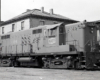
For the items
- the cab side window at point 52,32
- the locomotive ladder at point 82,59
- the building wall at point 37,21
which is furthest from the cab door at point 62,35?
the building wall at point 37,21

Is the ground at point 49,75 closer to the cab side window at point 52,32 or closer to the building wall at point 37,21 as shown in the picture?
the cab side window at point 52,32

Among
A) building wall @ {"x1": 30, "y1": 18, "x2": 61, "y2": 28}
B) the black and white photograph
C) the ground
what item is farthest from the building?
the ground

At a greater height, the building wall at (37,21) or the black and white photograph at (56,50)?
the building wall at (37,21)

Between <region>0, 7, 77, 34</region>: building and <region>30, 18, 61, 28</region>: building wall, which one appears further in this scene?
<region>0, 7, 77, 34</region>: building

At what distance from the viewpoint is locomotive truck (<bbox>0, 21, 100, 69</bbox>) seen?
42.1ft

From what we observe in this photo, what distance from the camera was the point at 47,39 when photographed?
1508 cm

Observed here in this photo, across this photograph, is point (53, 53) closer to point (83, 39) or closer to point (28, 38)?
point (83, 39)

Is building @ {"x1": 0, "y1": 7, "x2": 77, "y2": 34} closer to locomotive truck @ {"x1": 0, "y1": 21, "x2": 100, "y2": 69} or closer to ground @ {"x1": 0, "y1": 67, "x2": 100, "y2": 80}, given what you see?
locomotive truck @ {"x1": 0, "y1": 21, "x2": 100, "y2": 69}

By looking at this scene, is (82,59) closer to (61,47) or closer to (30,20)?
(61,47)

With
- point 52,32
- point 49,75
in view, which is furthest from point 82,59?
point 49,75

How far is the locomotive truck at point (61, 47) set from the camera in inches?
505

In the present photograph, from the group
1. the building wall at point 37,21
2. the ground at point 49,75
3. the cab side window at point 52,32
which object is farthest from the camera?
the building wall at point 37,21

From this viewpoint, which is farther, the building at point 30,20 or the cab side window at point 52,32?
the building at point 30,20

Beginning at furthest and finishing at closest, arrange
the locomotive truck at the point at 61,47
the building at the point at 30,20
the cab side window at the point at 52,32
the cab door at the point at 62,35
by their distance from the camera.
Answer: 1. the building at the point at 30,20
2. the cab side window at the point at 52,32
3. the cab door at the point at 62,35
4. the locomotive truck at the point at 61,47
